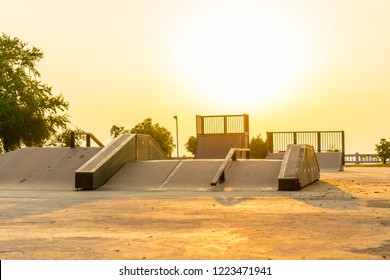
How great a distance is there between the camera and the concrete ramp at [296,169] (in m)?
16.6

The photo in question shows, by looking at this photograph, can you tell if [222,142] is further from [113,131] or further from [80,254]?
[113,131]

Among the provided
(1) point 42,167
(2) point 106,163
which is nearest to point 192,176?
(2) point 106,163

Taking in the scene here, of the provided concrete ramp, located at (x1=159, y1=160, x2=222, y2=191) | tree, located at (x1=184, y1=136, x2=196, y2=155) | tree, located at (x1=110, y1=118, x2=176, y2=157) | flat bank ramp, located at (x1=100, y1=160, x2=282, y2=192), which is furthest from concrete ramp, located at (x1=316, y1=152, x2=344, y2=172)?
tree, located at (x1=184, y1=136, x2=196, y2=155)

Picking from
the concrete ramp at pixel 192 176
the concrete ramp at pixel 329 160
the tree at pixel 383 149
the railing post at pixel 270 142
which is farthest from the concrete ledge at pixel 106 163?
the tree at pixel 383 149

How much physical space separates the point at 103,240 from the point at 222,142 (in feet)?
87.2

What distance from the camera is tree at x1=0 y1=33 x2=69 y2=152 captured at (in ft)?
148

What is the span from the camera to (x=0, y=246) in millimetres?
7281

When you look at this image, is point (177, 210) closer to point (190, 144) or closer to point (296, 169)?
point (296, 169)

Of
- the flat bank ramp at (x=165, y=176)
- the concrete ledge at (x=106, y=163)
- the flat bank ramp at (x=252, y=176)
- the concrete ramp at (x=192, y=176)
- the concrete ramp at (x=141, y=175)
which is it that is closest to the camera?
the flat bank ramp at (x=252, y=176)

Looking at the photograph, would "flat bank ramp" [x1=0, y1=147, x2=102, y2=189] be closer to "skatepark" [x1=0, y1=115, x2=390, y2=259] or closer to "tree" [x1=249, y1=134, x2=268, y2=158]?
"skatepark" [x1=0, y1=115, x2=390, y2=259]

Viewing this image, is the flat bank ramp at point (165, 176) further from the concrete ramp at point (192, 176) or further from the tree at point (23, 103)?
the tree at point (23, 103)

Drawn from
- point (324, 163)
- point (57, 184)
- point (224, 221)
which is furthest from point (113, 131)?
point (224, 221)

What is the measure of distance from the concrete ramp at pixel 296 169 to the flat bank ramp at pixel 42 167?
6.51m

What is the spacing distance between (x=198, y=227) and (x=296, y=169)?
8.77 metres
